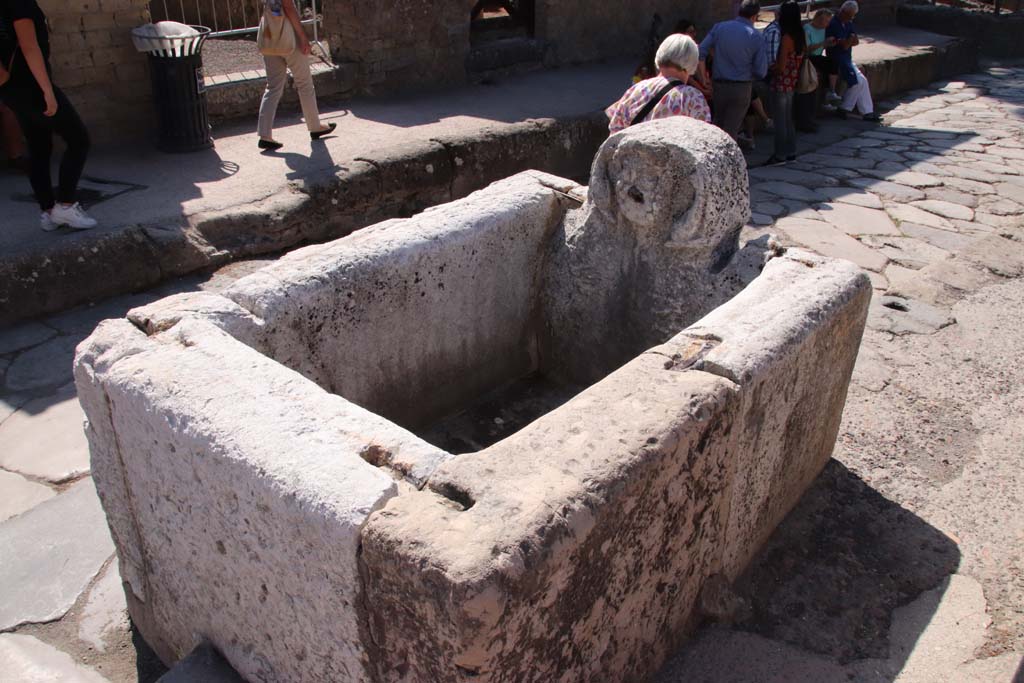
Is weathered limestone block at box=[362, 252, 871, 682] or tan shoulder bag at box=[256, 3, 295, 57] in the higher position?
tan shoulder bag at box=[256, 3, 295, 57]

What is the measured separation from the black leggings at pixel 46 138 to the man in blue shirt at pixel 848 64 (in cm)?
740

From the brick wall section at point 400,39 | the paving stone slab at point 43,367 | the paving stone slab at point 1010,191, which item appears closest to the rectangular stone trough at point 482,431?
the paving stone slab at point 43,367

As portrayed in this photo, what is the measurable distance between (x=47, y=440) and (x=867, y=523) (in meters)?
3.13

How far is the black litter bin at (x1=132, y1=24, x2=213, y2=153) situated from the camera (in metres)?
6.10

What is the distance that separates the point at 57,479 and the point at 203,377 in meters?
1.59

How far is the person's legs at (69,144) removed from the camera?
4.87 meters

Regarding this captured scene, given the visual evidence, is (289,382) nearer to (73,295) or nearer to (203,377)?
(203,377)

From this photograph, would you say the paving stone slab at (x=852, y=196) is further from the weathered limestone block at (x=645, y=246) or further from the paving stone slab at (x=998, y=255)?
the weathered limestone block at (x=645, y=246)

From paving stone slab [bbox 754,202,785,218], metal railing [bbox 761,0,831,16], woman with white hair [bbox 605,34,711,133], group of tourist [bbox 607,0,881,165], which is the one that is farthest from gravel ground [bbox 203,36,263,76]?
metal railing [bbox 761,0,831,16]

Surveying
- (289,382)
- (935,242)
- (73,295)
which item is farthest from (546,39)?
(289,382)

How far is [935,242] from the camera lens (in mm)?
5984

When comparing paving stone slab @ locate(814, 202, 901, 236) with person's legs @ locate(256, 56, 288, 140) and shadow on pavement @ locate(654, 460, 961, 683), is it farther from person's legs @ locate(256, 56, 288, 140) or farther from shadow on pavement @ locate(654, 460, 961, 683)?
person's legs @ locate(256, 56, 288, 140)

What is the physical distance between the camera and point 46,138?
487 cm

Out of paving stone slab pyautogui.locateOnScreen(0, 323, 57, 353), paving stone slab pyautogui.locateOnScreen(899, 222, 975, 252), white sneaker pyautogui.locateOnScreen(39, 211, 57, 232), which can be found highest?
white sneaker pyautogui.locateOnScreen(39, 211, 57, 232)
